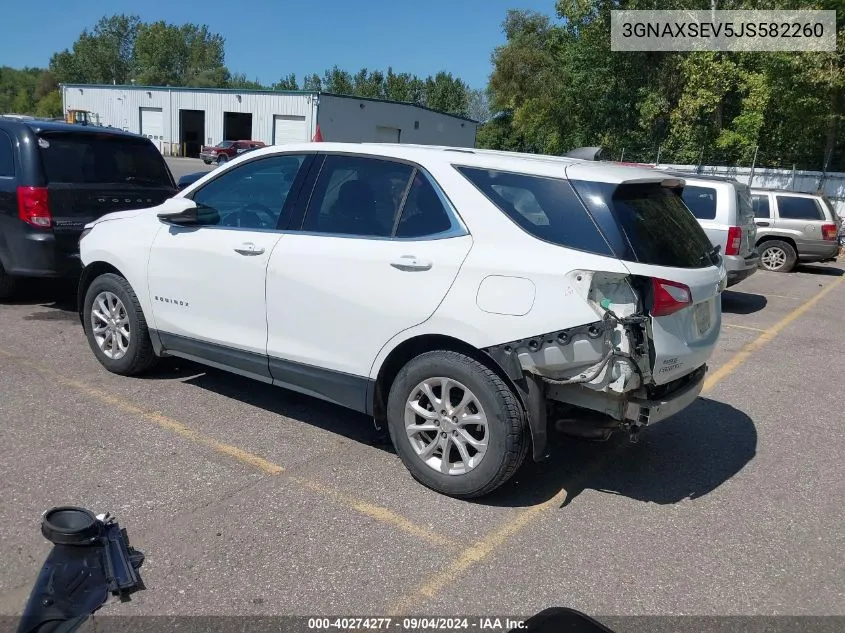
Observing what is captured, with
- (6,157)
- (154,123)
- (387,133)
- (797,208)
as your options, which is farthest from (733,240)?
(154,123)

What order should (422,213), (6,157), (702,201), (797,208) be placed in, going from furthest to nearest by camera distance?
(797,208)
(702,201)
(6,157)
(422,213)

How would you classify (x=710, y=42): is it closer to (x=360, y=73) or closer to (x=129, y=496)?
(x=129, y=496)

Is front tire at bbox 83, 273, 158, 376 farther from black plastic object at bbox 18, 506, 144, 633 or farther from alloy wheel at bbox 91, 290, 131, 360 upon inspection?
black plastic object at bbox 18, 506, 144, 633

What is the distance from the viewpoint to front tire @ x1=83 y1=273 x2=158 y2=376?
5.19 metres

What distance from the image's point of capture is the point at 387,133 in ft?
165

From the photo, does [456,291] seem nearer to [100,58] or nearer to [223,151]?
[223,151]

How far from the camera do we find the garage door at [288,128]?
150 ft

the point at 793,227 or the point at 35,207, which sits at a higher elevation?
the point at 35,207

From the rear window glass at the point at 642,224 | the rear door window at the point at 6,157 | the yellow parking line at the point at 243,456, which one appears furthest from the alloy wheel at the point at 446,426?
the rear door window at the point at 6,157

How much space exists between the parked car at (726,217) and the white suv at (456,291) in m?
6.13

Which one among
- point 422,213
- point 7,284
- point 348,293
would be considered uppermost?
point 422,213

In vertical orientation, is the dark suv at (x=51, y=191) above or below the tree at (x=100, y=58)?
below

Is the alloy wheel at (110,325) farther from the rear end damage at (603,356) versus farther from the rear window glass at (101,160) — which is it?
the rear end damage at (603,356)

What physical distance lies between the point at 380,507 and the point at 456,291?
46.7 inches
